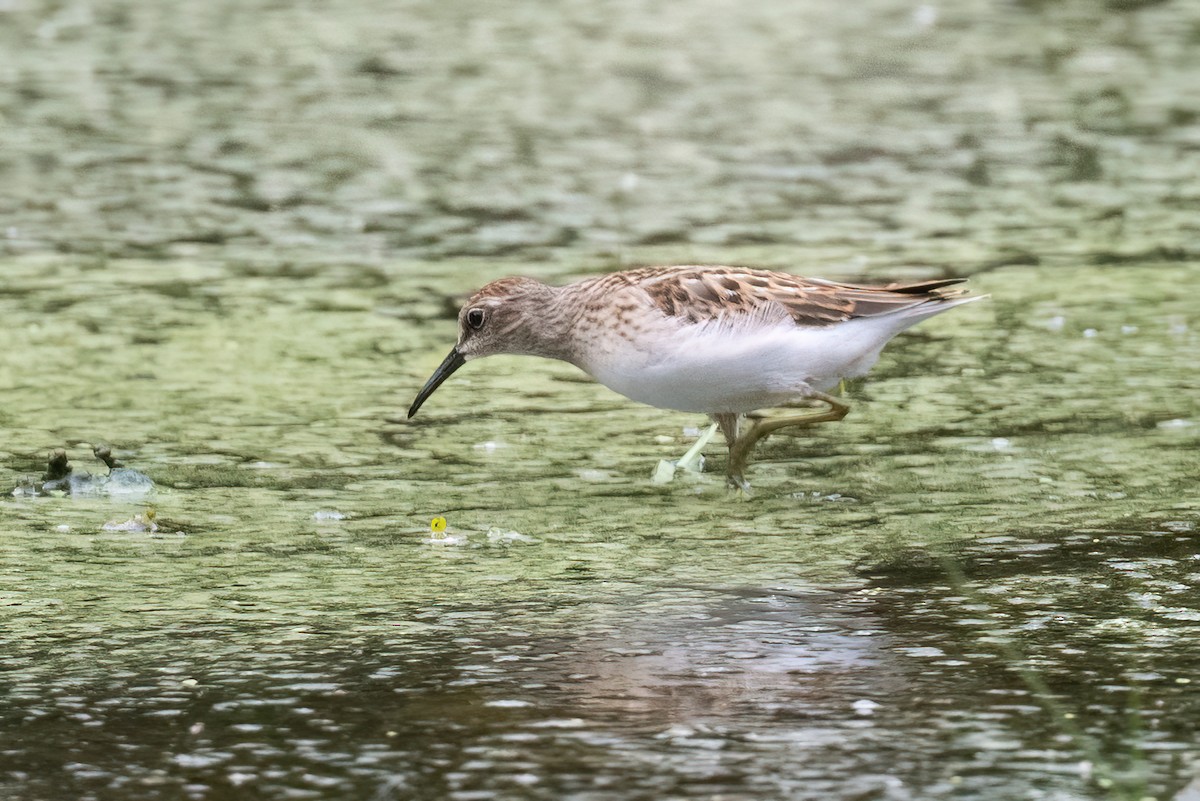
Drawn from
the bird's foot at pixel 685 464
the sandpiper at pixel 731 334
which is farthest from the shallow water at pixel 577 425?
the sandpiper at pixel 731 334

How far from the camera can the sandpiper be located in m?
6.43

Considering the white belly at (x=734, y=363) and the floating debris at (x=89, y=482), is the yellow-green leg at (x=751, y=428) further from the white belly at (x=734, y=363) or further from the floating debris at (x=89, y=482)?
the floating debris at (x=89, y=482)

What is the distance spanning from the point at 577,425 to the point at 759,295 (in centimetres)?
113

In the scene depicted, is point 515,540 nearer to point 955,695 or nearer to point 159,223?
point 955,695

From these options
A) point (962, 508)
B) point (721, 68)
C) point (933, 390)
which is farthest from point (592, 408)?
point (721, 68)

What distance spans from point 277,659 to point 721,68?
27.8ft

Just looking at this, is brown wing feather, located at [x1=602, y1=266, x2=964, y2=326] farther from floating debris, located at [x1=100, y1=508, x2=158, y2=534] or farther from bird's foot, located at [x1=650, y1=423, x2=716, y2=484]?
floating debris, located at [x1=100, y1=508, x2=158, y2=534]

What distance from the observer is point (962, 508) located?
6.34 meters

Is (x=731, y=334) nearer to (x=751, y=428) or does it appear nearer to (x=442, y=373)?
(x=751, y=428)

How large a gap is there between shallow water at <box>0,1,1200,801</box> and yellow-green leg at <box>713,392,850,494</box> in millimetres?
158

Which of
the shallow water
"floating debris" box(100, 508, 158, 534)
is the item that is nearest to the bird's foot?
the shallow water

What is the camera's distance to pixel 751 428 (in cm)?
678

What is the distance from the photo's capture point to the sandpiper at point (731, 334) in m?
6.43

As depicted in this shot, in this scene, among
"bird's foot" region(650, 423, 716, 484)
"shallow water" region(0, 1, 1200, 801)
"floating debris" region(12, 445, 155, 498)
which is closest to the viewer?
"shallow water" region(0, 1, 1200, 801)
